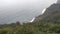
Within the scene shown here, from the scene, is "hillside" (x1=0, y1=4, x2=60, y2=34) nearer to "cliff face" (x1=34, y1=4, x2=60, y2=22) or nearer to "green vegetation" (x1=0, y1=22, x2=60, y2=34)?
"green vegetation" (x1=0, y1=22, x2=60, y2=34)

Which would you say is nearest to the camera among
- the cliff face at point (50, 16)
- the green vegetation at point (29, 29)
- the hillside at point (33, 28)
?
the green vegetation at point (29, 29)

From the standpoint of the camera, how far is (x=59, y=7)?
77.2 meters

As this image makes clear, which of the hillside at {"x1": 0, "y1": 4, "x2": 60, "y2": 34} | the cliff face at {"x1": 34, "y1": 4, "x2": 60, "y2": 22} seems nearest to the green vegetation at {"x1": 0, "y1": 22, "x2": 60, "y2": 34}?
the hillside at {"x1": 0, "y1": 4, "x2": 60, "y2": 34}

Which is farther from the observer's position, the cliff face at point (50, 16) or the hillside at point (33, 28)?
the cliff face at point (50, 16)

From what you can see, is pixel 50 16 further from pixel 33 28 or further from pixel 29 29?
pixel 29 29

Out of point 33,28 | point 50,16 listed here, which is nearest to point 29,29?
point 33,28

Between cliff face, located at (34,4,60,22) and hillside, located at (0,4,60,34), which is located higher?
cliff face, located at (34,4,60,22)

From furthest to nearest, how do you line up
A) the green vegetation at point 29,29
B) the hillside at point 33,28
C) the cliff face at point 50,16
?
the cliff face at point 50,16
the hillside at point 33,28
the green vegetation at point 29,29

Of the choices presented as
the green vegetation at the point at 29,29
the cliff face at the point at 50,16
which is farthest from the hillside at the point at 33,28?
the cliff face at the point at 50,16

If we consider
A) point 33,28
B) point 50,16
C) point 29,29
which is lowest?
point 29,29

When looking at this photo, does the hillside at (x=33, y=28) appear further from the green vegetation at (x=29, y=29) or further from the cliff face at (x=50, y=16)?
the cliff face at (x=50, y=16)

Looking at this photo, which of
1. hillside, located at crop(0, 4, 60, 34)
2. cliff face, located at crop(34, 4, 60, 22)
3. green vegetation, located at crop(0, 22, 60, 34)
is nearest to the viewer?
green vegetation, located at crop(0, 22, 60, 34)

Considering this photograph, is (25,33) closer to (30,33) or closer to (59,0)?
(30,33)

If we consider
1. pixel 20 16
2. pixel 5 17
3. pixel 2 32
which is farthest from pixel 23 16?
pixel 2 32
